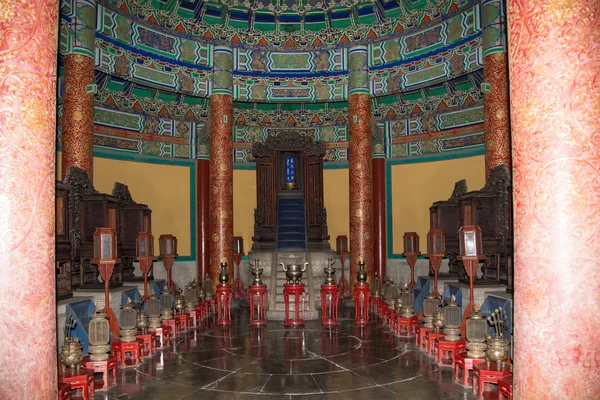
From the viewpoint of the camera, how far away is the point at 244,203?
14.7 metres

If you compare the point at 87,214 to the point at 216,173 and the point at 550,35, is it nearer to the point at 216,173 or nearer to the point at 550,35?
the point at 216,173

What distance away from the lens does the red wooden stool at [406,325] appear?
24.6ft

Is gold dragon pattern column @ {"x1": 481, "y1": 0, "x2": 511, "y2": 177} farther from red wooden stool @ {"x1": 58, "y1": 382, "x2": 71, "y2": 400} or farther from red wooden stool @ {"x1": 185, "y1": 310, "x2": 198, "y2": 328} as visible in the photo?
red wooden stool @ {"x1": 58, "y1": 382, "x2": 71, "y2": 400}

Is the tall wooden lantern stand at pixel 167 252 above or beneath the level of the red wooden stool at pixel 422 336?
above

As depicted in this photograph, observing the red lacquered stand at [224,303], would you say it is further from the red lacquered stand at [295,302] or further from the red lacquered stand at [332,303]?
the red lacquered stand at [332,303]

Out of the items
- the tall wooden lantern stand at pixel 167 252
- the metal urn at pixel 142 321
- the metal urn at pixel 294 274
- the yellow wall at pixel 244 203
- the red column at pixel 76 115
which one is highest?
the red column at pixel 76 115

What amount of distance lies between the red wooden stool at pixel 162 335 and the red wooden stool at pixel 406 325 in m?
3.27

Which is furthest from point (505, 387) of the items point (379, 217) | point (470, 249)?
point (379, 217)

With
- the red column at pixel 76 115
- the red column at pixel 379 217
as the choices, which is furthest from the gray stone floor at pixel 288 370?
the red column at pixel 379 217

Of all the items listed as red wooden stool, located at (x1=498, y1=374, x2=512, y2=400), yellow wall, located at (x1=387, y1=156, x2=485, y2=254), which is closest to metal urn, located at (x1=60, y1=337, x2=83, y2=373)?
red wooden stool, located at (x1=498, y1=374, x2=512, y2=400)

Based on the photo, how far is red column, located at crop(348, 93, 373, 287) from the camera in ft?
38.9

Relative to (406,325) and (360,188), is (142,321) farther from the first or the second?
(360,188)

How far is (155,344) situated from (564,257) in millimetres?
5385

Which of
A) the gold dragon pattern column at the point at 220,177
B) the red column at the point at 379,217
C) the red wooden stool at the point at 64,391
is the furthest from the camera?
the red column at the point at 379,217
